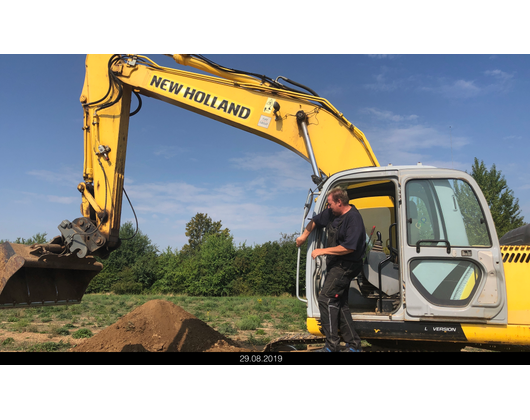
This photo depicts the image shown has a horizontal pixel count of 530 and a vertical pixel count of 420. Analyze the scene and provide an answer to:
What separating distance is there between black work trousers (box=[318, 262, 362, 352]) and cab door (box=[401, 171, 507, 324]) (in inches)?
24.8

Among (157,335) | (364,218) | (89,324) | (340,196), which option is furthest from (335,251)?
(89,324)

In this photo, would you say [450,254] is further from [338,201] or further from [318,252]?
[318,252]

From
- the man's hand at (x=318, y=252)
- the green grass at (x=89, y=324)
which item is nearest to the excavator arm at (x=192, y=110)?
the man's hand at (x=318, y=252)

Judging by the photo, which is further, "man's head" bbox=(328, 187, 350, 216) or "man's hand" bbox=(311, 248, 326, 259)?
"man's head" bbox=(328, 187, 350, 216)

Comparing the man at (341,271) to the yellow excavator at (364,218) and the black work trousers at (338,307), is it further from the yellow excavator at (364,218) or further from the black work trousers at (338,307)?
the yellow excavator at (364,218)

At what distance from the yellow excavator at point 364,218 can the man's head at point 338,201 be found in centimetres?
27

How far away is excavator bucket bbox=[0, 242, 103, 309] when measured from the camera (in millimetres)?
4617

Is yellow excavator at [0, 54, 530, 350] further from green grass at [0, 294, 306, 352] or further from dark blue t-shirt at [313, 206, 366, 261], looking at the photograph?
green grass at [0, 294, 306, 352]

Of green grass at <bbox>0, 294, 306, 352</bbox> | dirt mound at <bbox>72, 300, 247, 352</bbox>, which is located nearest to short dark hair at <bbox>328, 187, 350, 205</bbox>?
dirt mound at <bbox>72, 300, 247, 352</bbox>

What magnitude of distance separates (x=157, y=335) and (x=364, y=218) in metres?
4.87

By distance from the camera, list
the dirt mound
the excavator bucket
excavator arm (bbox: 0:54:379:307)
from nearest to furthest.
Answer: the excavator bucket, excavator arm (bbox: 0:54:379:307), the dirt mound

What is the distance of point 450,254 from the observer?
3.93 meters

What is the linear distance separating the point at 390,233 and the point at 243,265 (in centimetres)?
2655

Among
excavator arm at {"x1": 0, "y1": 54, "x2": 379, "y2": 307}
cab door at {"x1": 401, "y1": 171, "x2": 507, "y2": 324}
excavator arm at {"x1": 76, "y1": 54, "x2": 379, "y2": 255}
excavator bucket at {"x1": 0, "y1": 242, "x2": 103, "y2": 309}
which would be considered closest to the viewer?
cab door at {"x1": 401, "y1": 171, "x2": 507, "y2": 324}
